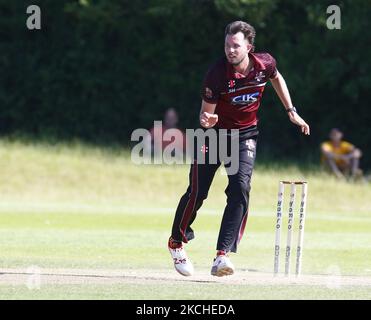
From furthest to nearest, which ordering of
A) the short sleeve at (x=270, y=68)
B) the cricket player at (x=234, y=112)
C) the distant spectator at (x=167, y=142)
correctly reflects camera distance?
the distant spectator at (x=167, y=142)
the short sleeve at (x=270, y=68)
the cricket player at (x=234, y=112)

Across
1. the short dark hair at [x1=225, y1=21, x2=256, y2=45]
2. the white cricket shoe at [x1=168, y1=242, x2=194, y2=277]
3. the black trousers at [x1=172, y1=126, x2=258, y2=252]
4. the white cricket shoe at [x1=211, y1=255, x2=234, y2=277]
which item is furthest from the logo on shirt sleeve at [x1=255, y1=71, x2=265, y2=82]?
the white cricket shoe at [x1=168, y1=242, x2=194, y2=277]

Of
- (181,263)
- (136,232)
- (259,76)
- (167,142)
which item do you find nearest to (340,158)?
(167,142)

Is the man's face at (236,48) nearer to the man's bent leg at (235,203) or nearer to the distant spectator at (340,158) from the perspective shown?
the man's bent leg at (235,203)

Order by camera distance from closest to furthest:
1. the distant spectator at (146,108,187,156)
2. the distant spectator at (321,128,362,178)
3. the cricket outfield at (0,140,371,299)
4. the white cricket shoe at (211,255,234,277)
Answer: the cricket outfield at (0,140,371,299), the white cricket shoe at (211,255,234,277), the distant spectator at (146,108,187,156), the distant spectator at (321,128,362,178)

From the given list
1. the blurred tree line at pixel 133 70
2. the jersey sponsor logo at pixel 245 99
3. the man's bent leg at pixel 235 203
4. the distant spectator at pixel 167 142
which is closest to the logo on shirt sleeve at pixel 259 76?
the jersey sponsor logo at pixel 245 99

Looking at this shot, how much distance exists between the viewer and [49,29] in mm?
27188

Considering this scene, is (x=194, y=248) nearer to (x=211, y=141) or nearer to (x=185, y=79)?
(x=211, y=141)

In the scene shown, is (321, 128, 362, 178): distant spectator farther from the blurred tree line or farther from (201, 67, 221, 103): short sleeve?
(201, 67, 221, 103): short sleeve

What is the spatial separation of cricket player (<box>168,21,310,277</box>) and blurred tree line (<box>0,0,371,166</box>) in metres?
15.9

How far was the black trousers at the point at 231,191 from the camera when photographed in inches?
362

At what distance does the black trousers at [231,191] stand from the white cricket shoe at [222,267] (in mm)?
107

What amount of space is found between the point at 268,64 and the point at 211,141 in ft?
2.72

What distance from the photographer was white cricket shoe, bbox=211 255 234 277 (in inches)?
355
